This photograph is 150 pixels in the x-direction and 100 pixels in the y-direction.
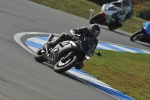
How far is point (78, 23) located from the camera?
64.3ft

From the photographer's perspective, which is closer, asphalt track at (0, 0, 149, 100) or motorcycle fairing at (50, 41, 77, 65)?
asphalt track at (0, 0, 149, 100)

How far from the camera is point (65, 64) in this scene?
29.0 feet

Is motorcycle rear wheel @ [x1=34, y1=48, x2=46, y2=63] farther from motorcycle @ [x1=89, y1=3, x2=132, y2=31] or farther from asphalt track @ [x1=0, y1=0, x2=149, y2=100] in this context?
motorcycle @ [x1=89, y1=3, x2=132, y2=31]

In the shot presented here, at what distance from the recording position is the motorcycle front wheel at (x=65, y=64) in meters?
8.65

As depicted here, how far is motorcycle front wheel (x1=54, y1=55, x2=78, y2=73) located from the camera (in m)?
8.65

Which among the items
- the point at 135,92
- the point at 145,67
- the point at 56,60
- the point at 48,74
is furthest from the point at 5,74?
the point at 145,67

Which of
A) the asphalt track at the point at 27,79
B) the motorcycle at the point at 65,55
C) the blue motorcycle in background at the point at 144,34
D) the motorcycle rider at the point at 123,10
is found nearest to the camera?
the asphalt track at the point at 27,79

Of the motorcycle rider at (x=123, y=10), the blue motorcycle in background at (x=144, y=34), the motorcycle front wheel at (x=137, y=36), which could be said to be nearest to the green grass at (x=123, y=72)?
the blue motorcycle in background at (x=144, y=34)

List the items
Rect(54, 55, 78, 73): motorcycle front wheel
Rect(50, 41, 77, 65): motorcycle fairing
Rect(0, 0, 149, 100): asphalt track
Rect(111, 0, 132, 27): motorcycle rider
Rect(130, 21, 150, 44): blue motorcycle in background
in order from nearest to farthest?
Rect(0, 0, 149, 100): asphalt track, Rect(54, 55, 78, 73): motorcycle front wheel, Rect(50, 41, 77, 65): motorcycle fairing, Rect(130, 21, 150, 44): blue motorcycle in background, Rect(111, 0, 132, 27): motorcycle rider

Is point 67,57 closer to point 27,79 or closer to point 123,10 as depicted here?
point 27,79

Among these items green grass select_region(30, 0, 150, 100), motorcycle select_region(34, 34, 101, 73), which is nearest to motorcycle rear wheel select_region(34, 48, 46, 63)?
motorcycle select_region(34, 34, 101, 73)

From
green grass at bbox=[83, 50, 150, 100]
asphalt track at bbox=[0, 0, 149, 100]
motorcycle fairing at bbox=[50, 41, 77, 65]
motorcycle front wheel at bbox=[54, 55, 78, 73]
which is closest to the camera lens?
asphalt track at bbox=[0, 0, 149, 100]

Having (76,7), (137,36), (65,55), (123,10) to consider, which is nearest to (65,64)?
(65,55)

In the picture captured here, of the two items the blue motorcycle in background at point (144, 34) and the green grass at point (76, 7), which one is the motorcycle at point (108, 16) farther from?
the green grass at point (76, 7)
